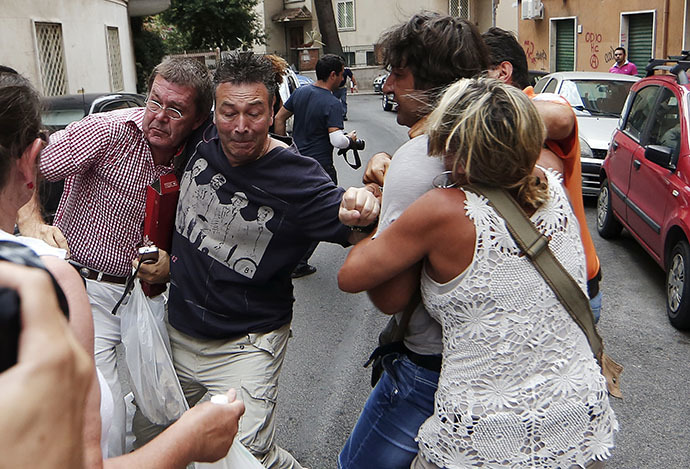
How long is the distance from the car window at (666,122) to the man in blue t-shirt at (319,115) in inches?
107

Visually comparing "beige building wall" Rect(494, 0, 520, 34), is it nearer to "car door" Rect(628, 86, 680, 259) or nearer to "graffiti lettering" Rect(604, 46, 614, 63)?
"graffiti lettering" Rect(604, 46, 614, 63)

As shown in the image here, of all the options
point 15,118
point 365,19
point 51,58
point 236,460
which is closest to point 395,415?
point 236,460

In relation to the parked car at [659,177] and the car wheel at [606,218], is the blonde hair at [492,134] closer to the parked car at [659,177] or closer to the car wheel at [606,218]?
the parked car at [659,177]

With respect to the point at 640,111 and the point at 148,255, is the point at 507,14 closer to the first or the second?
Answer: the point at 640,111

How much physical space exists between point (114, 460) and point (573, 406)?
44.3 inches

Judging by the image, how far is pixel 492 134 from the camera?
1813 millimetres

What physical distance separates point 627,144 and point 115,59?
58.4 ft

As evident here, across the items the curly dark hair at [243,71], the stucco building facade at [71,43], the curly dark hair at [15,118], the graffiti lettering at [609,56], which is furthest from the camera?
the graffiti lettering at [609,56]

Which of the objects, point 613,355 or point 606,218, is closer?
point 613,355

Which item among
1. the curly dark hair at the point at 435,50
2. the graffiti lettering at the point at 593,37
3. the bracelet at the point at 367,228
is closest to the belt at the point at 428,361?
the bracelet at the point at 367,228

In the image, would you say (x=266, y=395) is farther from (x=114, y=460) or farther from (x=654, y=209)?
(x=654, y=209)

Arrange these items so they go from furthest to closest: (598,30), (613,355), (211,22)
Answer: (211,22) → (598,30) → (613,355)

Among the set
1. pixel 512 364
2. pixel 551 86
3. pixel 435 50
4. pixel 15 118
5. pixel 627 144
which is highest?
pixel 435 50

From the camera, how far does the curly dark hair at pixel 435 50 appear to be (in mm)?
2250
